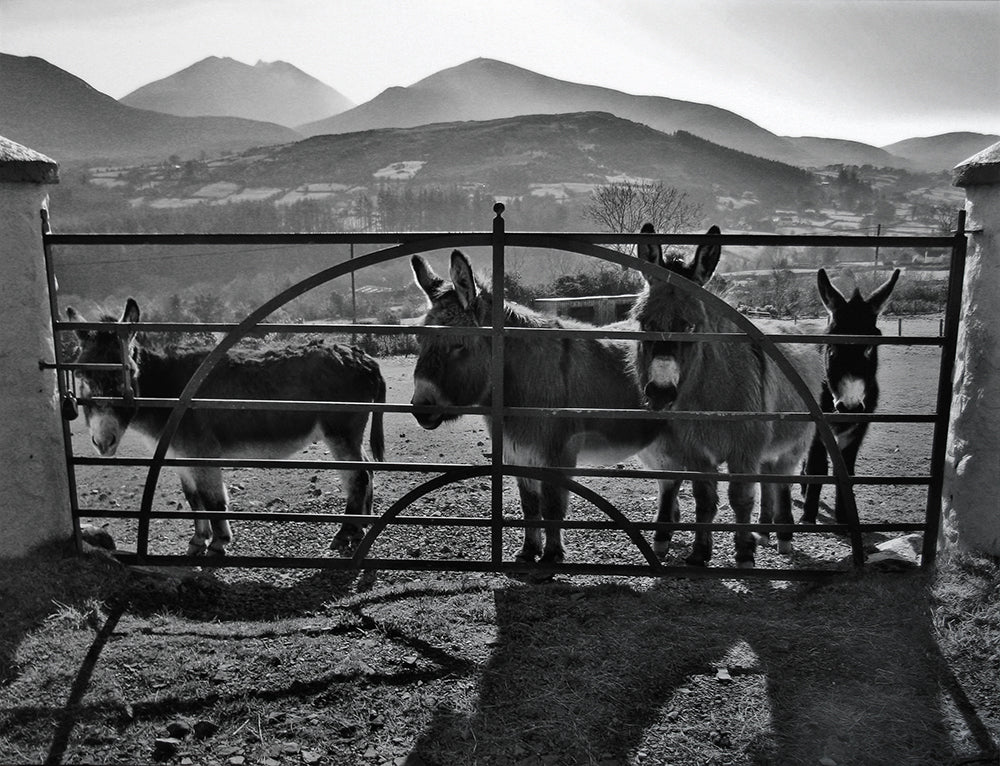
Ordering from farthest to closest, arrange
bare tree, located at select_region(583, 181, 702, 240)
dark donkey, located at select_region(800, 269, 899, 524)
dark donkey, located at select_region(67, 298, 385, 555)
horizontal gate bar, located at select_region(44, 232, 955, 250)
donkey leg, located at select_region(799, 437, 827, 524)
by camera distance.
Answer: bare tree, located at select_region(583, 181, 702, 240)
donkey leg, located at select_region(799, 437, 827, 524)
dark donkey, located at select_region(67, 298, 385, 555)
dark donkey, located at select_region(800, 269, 899, 524)
horizontal gate bar, located at select_region(44, 232, 955, 250)

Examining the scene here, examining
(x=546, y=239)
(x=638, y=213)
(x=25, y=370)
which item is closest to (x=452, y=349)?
(x=546, y=239)

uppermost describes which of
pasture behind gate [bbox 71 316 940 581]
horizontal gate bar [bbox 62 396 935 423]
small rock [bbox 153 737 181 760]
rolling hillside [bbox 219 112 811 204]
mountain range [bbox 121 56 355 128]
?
mountain range [bbox 121 56 355 128]

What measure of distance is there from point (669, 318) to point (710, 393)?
1106 millimetres

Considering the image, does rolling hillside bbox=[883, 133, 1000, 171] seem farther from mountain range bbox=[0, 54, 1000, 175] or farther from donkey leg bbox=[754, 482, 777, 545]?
donkey leg bbox=[754, 482, 777, 545]

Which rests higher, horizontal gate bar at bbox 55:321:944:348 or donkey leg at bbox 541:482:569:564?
horizontal gate bar at bbox 55:321:944:348

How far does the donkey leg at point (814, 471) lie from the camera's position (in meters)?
6.50

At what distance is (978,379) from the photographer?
4082 mm

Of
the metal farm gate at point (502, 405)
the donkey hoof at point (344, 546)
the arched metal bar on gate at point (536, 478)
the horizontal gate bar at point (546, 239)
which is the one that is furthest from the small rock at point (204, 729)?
the donkey hoof at point (344, 546)

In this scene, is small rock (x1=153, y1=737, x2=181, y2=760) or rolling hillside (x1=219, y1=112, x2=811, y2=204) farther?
rolling hillside (x1=219, y1=112, x2=811, y2=204)

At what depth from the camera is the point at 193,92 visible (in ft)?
554

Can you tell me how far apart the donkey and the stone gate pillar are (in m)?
3.75

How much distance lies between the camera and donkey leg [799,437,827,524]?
6.50m

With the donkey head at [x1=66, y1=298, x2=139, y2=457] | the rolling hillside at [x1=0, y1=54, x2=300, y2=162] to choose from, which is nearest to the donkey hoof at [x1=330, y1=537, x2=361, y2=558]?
the donkey head at [x1=66, y1=298, x2=139, y2=457]

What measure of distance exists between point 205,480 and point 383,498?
1878 mm
